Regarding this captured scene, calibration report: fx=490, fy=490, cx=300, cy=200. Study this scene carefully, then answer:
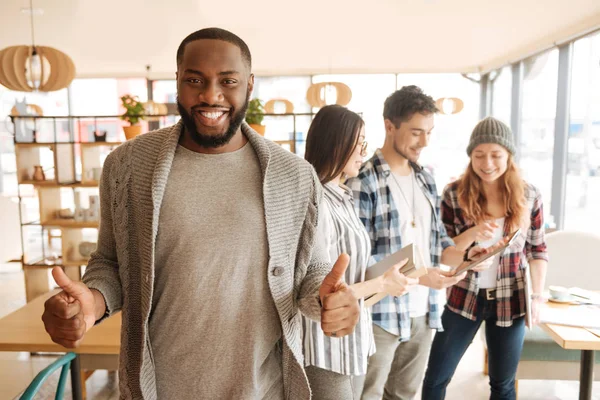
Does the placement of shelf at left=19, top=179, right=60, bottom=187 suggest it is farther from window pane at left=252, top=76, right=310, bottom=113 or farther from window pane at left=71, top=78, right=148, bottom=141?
window pane at left=252, top=76, right=310, bottom=113

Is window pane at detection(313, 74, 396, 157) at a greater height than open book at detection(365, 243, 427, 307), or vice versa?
window pane at detection(313, 74, 396, 157)

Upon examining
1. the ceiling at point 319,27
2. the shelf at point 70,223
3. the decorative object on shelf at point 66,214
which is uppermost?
the ceiling at point 319,27

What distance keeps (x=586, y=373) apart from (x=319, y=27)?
4175 millimetres

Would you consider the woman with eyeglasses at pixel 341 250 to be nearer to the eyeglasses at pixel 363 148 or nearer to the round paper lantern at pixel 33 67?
the eyeglasses at pixel 363 148

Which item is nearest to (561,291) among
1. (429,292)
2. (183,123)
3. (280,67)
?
(429,292)

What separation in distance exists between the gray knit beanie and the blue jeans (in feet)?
2.17

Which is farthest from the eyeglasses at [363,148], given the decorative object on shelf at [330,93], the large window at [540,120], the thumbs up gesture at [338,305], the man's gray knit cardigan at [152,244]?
the large window at [540,120]

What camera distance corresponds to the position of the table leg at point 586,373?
206 centimetres

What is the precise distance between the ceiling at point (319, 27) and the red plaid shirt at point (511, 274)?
278cm

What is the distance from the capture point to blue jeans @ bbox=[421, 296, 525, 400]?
2.03m

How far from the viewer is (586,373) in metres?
2.09

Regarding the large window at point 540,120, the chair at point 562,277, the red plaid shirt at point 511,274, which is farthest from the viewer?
the large window at point 540,120

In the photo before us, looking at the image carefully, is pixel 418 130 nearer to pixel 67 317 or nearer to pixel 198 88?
pixel 198 88

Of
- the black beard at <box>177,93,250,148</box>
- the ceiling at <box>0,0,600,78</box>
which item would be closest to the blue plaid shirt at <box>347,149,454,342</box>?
the black beard at <box>177,93,250,148</box>
